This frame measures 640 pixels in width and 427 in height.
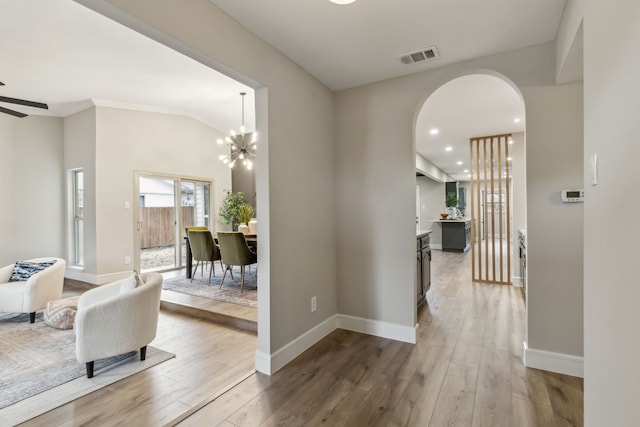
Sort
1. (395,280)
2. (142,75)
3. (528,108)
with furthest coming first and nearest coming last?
1. (142,75)
2. (395,280)
3. (528,108)

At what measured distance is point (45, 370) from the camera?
241 cm

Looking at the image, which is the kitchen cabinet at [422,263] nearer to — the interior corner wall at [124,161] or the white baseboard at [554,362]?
the white baseboard at [554,362]

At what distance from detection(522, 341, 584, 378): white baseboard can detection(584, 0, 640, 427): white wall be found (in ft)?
3.80

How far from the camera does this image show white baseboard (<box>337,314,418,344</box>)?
9.37ft

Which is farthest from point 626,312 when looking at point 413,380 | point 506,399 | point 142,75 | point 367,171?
point 142,75

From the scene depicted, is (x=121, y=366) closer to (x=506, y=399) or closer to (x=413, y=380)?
(x=413, y=380)

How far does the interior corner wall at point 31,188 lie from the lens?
500 cm

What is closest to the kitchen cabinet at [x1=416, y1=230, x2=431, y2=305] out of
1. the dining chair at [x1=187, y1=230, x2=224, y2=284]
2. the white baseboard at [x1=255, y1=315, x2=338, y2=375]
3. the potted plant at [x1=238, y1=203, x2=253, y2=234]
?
the white baseboard at [x1=255, y1=315, x2=338, y2=375]

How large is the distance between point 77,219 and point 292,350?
5.51 metres

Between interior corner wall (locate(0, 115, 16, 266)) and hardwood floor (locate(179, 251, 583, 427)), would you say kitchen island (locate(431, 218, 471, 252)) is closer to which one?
hardwood floor (locate(179, 251, 583, 427))

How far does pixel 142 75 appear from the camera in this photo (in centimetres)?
412

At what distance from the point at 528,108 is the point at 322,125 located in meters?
1.76

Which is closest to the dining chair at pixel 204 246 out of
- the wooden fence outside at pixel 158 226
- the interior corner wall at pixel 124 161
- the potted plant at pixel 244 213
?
the interior corner wall at pixel 124 161

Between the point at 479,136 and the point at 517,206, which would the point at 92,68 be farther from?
the point at 517,206
